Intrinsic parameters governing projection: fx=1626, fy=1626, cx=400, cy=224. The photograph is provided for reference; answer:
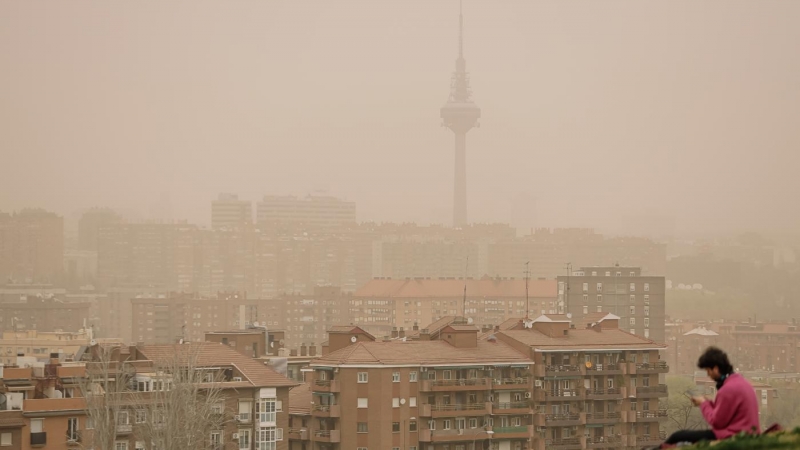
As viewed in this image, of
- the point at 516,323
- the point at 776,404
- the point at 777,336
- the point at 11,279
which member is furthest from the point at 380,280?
the point at 516,323

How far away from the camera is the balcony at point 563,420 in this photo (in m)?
37.6

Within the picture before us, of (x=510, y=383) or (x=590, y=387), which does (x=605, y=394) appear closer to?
(x=590, y=387)

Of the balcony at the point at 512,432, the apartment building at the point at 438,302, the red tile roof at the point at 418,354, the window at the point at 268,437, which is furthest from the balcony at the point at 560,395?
→ the apartment building at the point at 438,302

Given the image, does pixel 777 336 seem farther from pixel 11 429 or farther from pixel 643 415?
pixel 11 429

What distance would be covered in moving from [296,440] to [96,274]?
5413 inches

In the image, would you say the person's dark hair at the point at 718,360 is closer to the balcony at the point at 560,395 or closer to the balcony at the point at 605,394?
the balcony at the point at 560,395

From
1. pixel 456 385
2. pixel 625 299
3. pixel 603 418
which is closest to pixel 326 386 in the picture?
pixel 456 385

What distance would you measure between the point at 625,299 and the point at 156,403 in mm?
58935

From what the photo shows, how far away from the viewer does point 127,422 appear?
93.9 ft

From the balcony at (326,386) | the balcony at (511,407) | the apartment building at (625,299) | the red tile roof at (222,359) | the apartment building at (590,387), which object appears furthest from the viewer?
the apartment building at (625,299)

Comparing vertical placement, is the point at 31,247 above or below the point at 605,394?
above

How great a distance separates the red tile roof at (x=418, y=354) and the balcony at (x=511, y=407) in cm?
96

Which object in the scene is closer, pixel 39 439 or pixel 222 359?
pixel 39 439

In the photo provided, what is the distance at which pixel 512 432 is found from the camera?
3619cm
